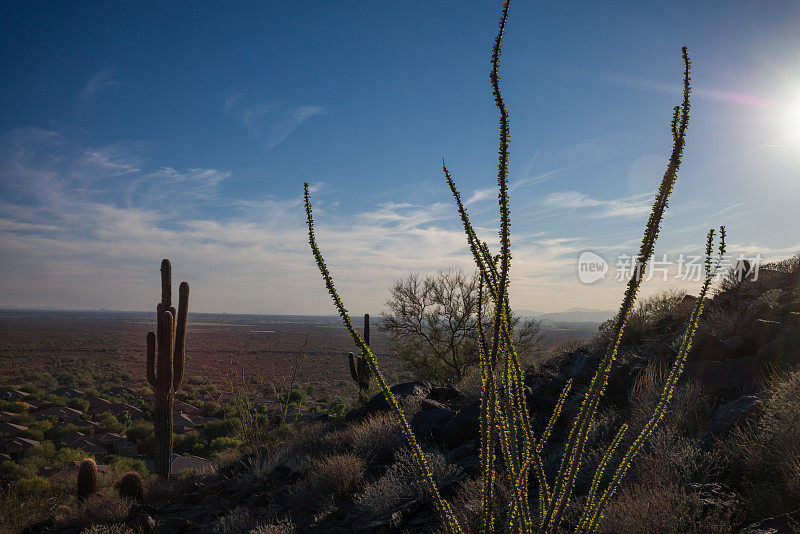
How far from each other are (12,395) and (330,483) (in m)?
32.7

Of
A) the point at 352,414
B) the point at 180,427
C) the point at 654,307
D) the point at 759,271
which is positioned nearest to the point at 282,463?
the point at 352,414

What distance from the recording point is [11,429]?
889 inches

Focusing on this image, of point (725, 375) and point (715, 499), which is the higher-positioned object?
point (725, 375)

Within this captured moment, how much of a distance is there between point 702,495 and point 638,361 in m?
5.54

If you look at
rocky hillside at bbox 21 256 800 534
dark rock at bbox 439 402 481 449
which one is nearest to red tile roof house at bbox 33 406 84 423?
rocky hillside at bbox 21 256 800 534

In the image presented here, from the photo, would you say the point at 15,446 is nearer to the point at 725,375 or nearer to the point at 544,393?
the point at 544,393

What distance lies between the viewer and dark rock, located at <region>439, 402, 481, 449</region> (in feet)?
28.6

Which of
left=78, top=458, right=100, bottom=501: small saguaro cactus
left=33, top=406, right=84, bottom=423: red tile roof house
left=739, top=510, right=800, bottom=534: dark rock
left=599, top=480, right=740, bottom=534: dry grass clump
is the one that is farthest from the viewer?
left=33, top=406, right=84, bottom=423: red tile roof house

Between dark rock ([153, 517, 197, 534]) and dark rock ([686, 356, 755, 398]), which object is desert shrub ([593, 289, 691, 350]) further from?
dark rock ([153, 517, 197, 534])

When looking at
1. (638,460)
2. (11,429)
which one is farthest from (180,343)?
(11,429)

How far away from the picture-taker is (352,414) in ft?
44.4

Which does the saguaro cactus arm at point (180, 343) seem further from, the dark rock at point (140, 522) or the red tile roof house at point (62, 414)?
the red tile roof house at point (62, 414)

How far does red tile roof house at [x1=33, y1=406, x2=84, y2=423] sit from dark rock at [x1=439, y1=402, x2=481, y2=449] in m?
25.3

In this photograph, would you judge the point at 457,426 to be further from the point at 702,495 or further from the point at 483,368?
the point at 483,368
